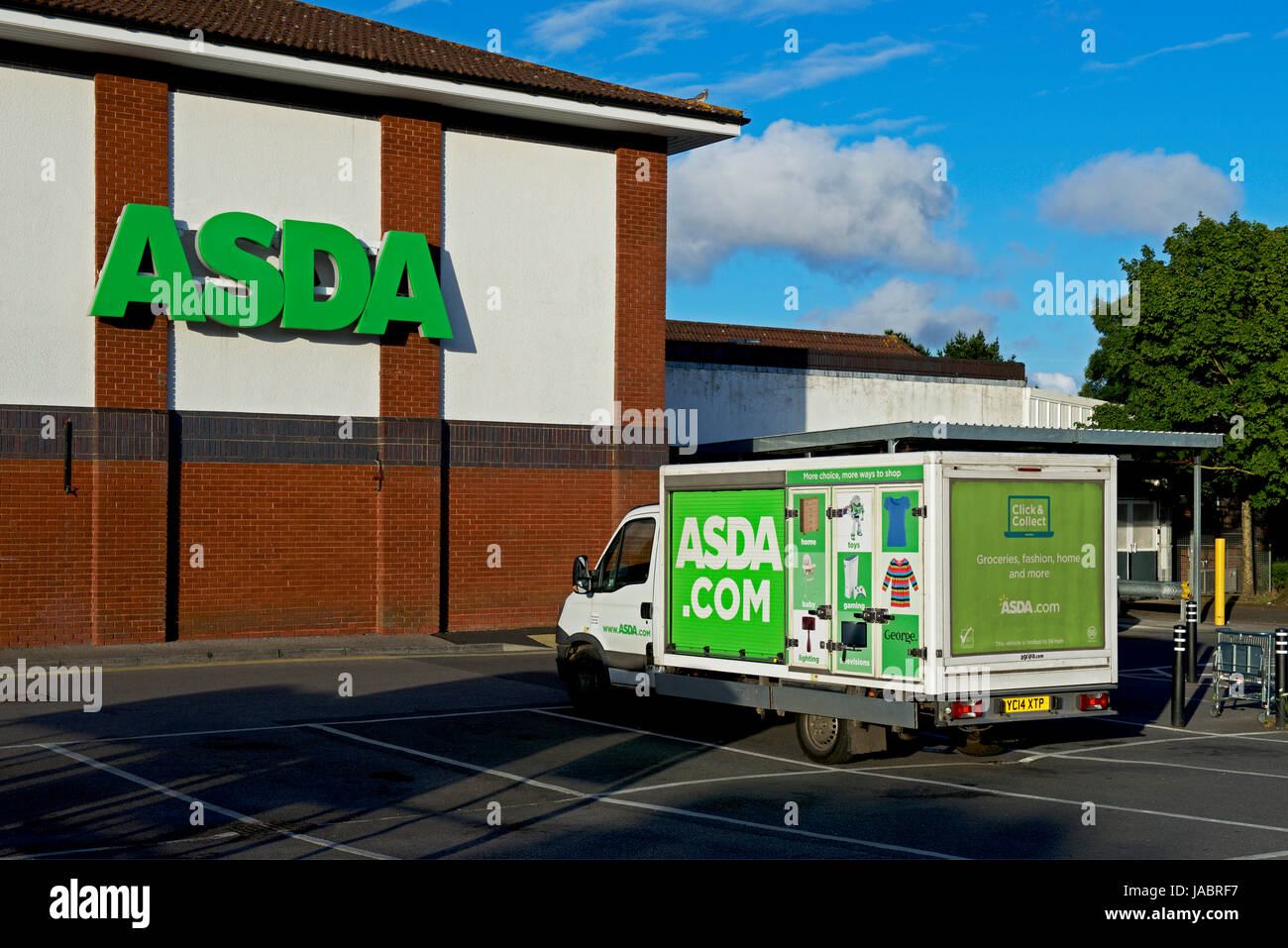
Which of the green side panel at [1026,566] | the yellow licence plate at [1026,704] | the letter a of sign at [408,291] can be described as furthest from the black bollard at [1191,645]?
the letter a of sign at [408,291]

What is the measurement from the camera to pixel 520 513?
2622 cm

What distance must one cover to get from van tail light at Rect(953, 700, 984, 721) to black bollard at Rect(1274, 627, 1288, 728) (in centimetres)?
582

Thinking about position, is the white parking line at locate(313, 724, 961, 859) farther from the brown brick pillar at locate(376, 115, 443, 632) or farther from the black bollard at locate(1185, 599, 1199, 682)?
the black bollard at locate(1185, 599, 1199, 682)

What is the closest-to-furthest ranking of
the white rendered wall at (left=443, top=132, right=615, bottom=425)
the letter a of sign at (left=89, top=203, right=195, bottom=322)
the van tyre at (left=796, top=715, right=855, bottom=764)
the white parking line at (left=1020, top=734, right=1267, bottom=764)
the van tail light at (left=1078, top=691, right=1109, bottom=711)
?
the van tail light at (left=1078, top=691, right=1109, bottom=711) < the van tyre at (left=796, top=715, right=855, bottom=764) < the white parking line at (left=1020, top=734, right=1267, bottom=764) < the letter a of sign at (left=89, top=203, right=195, bottom=322) < the white rendered wall at (left=443, top=132, right=615, bottom=425)

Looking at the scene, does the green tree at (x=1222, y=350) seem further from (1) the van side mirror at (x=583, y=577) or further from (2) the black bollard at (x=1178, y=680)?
(1) the van side mirror at (x=583, y=577)

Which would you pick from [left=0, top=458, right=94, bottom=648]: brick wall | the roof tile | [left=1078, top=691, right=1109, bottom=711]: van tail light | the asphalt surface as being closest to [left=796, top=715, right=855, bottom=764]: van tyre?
the asphalt surface

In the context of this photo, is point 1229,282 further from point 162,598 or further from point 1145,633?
point 162,598

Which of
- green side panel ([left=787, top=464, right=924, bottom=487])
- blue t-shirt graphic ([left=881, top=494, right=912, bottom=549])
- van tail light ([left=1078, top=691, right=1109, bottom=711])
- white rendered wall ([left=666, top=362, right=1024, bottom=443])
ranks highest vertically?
white rendered wall ([left=666, top=362, right=1024, bottom=443])

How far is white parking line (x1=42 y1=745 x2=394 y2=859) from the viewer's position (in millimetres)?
9242

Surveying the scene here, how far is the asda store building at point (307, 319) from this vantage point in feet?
70.9

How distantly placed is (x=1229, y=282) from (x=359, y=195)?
2379cm

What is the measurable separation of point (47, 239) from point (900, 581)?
16.0 metres

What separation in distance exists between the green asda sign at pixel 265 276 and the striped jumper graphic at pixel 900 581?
553 inches

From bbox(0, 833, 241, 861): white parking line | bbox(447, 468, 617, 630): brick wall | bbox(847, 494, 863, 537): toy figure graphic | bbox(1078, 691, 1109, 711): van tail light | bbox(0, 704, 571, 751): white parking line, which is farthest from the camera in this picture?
bbox(447, 468, 617, 630): brick wall
